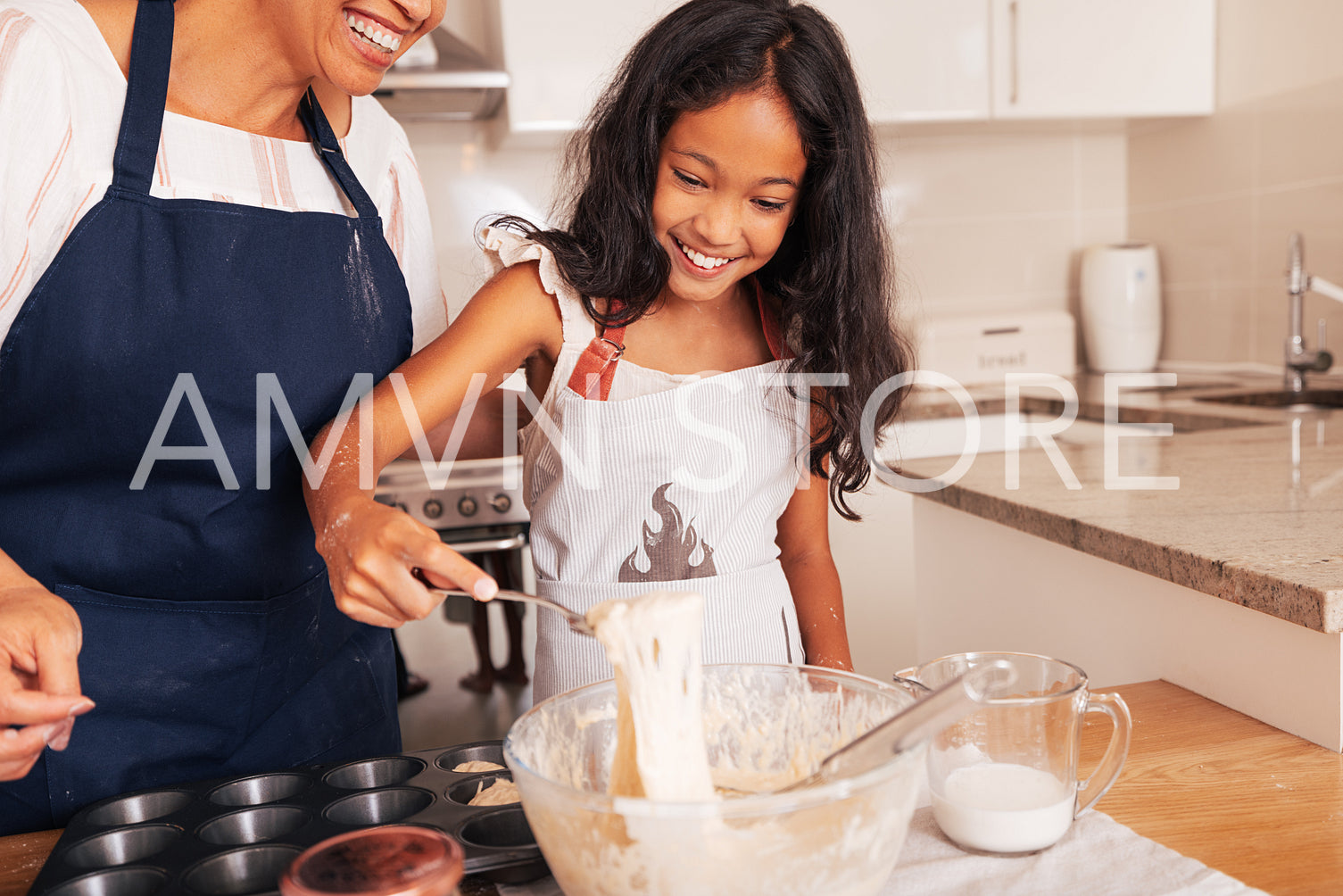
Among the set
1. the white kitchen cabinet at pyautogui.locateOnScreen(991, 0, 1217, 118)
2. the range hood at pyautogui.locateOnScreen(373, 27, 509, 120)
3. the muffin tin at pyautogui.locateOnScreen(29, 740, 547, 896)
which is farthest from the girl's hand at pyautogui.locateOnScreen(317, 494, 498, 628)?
the white kitchen cabinet at pyautogui.locateOnScreen(991, 0, 1217, 118)

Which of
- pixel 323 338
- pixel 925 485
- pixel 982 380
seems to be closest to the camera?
pixel 323 338

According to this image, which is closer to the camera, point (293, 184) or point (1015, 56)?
point (293, 184)

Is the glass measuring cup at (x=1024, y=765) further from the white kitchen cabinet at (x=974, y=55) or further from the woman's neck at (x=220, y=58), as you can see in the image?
the white kitchen cabinet at (x=974, y=55)

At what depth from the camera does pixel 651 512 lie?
1.05m

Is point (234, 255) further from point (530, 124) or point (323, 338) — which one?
point (530, 124)

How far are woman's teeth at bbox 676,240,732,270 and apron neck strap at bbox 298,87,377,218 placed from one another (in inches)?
12.9

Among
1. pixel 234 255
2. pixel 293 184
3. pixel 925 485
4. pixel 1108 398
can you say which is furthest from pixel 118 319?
pixel 1108 398

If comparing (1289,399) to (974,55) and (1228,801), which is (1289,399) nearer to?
(974,55)

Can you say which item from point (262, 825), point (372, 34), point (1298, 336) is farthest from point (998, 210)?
point (262, 825)

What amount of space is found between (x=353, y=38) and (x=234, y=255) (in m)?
0.22

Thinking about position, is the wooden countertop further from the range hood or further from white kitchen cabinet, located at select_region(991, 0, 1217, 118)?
white kitchen cabinet, located at select_region(991, 0, 1217, 118)

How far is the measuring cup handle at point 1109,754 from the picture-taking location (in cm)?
64

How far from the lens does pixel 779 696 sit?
662 mm

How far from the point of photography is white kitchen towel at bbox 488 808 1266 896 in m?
0.57
